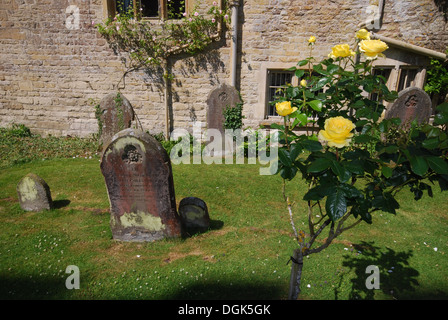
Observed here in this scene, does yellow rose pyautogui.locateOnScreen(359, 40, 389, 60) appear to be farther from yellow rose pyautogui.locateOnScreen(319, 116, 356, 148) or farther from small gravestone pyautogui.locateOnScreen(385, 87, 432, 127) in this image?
small gravestone pyautogui.locateOnScreen(385, 87, 432, 127)

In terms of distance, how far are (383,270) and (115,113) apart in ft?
21.2

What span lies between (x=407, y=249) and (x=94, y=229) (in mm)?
4552

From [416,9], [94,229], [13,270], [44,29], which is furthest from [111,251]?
[416,9]

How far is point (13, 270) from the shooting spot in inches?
136

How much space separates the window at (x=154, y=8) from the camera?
7.88 m

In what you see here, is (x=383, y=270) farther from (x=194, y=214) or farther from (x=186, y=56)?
(x=186, y=56)

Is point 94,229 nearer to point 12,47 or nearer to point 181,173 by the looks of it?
point 181,173

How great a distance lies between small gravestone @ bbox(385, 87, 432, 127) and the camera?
6.91 m

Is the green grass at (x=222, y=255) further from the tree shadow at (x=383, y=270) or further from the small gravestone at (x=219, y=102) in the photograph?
the small gravestone at (x=219, y=102)

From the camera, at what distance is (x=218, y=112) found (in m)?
7.46

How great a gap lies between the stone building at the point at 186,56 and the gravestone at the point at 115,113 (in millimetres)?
1602
